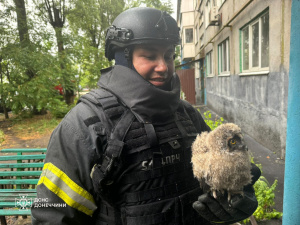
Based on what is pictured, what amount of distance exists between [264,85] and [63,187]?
241 inches

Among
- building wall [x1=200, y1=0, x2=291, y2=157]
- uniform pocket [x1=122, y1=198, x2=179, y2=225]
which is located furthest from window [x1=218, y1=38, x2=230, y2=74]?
uniform pocket [x1=122, y1=198, x2=179, y2=225]

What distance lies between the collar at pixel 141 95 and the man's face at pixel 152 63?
3.1 inches

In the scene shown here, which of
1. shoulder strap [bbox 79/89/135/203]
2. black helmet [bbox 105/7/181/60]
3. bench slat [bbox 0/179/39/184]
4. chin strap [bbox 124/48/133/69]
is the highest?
black helmet [bbox 105/7/181/60]

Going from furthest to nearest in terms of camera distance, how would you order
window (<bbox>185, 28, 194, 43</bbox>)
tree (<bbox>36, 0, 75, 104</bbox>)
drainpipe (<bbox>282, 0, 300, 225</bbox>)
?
window (<bbox>185, 28, 194, 43</bbox>) < tree (<bbox>36, 0, 75, 104</bbox>) < drainpipe (<bbox>282, 0, 300, 225</bbox>)

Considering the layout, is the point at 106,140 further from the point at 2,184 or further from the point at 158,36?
the point at 2,184

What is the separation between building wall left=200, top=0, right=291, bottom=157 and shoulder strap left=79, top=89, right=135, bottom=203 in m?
4.69

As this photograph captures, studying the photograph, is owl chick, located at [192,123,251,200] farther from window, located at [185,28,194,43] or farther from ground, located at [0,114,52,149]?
window, located at [185,28,194,43]

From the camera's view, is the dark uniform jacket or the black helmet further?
the black helmet

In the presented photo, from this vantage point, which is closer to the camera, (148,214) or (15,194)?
(148,214)

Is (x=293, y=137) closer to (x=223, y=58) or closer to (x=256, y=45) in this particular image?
(x=256, y=45)

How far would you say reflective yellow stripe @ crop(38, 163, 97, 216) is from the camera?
1.39m

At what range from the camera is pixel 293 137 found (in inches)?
74.1

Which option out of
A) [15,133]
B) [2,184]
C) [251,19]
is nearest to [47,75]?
[15,133]

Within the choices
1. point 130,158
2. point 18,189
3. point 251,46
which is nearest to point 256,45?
point 251,46
